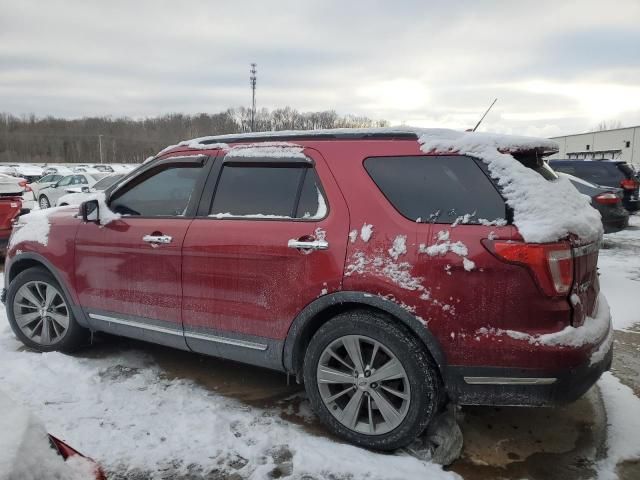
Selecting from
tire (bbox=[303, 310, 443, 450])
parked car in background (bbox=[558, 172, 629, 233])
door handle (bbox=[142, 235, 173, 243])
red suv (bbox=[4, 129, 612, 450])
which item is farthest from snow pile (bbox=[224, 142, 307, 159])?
parked car in background (bbox=[558, 172, 629, 233])

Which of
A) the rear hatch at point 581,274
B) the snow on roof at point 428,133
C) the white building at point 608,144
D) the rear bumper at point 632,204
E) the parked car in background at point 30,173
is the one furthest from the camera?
the white building at point 608,144

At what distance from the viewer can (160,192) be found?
382cm

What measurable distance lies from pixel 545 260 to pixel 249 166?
1.95m

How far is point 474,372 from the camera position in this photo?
260cm

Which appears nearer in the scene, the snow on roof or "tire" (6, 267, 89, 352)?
the snow on roof

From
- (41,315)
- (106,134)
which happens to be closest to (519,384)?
(41,315)

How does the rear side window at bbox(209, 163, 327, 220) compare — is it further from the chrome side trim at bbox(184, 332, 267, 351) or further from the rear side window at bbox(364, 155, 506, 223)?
the chrome side trim at bbox(184, 332, 267, 351)

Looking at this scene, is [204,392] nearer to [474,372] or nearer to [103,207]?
[103,207]

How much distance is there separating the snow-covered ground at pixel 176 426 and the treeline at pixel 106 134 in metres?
94.1

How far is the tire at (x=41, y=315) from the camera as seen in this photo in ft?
13.9

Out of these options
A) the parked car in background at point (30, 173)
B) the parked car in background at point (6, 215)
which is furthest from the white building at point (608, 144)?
the parked car in background at point (6, 215)

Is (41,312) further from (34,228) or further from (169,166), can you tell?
(169,166)

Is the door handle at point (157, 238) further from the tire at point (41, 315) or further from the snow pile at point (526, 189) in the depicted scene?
the snow pile at point (526, 189)

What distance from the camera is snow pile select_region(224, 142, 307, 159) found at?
3.23 m
